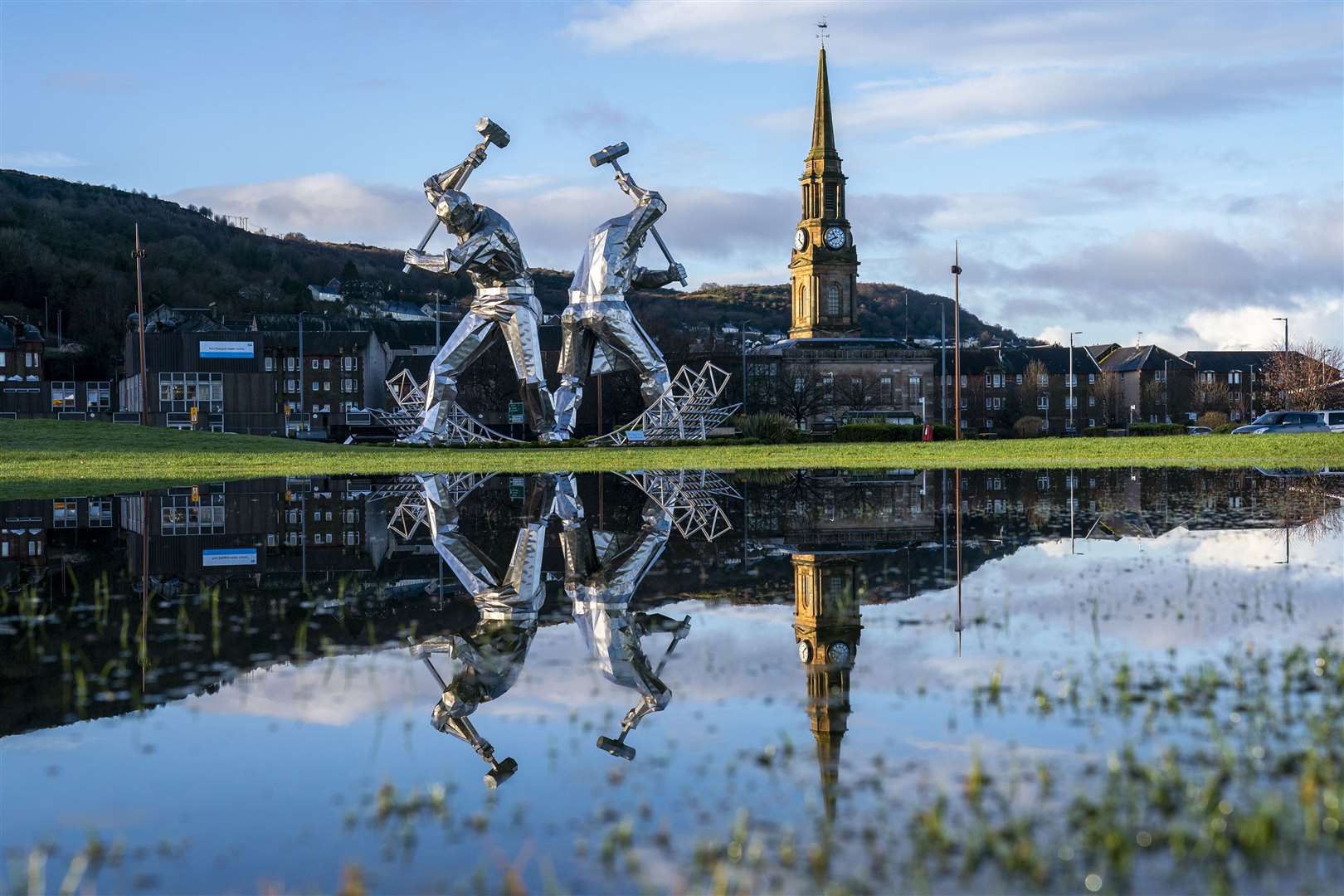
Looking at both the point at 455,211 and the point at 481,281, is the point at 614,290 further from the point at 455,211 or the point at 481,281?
the point at 455,211

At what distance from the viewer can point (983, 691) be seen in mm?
5969

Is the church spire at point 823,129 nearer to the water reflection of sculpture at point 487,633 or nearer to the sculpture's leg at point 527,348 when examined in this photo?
the sculpture's leg at point 527,348

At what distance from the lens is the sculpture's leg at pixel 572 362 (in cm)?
3928

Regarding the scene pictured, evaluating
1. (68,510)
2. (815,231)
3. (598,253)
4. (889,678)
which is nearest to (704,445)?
(598,253)

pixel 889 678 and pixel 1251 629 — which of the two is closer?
pixel 889 678

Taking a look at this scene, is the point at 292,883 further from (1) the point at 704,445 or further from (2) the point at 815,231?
(2) the point at 815,231

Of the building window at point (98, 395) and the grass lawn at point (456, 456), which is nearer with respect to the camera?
the grass lawn at point (456, 456)

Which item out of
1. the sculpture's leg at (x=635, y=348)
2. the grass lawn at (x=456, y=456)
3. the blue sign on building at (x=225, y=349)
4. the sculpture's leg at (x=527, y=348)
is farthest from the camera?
the blue sign on building at (x=225, y=349)

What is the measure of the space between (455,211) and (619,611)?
29.3 metres

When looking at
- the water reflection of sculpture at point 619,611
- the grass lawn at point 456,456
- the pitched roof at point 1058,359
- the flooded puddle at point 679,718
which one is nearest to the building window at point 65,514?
the grass lawn at point 456,456

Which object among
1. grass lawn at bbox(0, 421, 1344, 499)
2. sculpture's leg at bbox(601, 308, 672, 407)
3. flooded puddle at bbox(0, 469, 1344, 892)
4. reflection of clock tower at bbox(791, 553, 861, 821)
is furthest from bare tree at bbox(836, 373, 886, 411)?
flooded puddle at bbox(0, 469, 1344, 892)

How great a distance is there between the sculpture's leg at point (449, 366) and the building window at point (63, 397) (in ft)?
283

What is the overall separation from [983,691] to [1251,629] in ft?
7.79

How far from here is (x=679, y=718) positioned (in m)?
5.70
